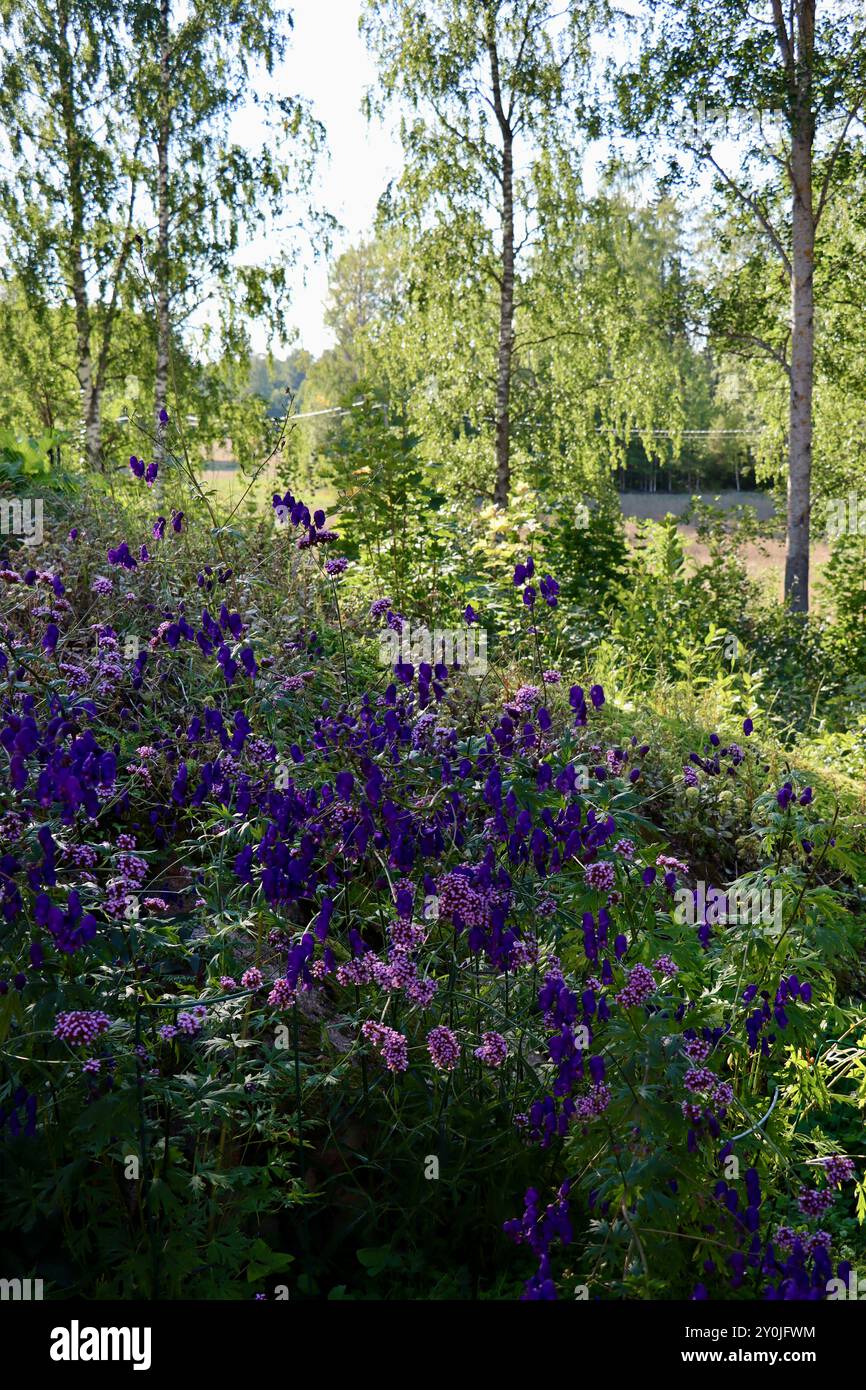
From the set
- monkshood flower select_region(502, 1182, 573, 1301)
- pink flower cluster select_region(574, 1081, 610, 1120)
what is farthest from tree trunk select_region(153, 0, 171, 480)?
monkshood flower select_region(502, 1182, 573, 1301)

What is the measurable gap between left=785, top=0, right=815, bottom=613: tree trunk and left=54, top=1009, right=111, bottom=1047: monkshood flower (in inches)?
454

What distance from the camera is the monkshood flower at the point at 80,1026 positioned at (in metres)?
2.17

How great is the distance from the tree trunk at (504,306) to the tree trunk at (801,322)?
10.7 feet

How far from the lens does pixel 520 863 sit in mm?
3217

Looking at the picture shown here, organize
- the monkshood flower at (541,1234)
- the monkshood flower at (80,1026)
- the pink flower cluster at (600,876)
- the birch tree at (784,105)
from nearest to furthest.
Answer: the monkshood flower at (541,1234)
the monkshood flower at (80,1026)
the pink flower cluster at (600,876)
the birch tree at (784,105)

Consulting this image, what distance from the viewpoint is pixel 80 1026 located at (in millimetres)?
2182

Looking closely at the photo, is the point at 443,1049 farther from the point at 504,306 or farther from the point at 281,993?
the point at 504,306

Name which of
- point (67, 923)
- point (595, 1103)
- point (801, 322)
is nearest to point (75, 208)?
point (801, 322)

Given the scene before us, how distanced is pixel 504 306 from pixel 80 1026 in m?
12.7

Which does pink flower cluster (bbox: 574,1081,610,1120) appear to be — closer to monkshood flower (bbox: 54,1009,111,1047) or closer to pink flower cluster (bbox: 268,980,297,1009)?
pink flower cluster (bbox: 268,980,297,1009)

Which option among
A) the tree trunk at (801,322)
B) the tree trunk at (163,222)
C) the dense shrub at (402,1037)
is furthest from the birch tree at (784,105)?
the dense shrub at (402,1037)

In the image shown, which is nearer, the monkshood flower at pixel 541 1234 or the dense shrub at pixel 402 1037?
the monkshood flower at pixel 541 1234

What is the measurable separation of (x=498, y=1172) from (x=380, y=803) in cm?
98

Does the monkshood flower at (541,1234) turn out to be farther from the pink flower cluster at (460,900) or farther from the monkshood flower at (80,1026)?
the monkshood flower at (80,1026)
